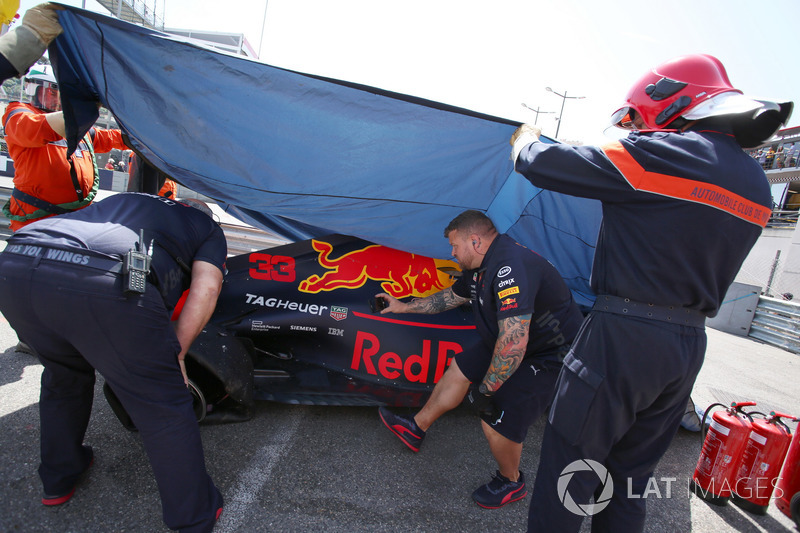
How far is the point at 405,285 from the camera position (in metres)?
3.06

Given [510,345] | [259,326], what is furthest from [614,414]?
[259,326]

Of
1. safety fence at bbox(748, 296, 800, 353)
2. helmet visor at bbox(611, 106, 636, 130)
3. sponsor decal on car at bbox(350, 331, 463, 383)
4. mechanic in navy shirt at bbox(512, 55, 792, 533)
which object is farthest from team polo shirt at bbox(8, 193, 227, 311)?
safety fence at bbox(748, 296, 800, 353)

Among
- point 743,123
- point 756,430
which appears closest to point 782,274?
point 756,430

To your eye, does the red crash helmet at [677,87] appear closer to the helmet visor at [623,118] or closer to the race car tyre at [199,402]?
the helmet visor at [623,118]

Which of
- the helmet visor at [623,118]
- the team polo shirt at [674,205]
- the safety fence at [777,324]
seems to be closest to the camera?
the team polo shirt at [674,205]

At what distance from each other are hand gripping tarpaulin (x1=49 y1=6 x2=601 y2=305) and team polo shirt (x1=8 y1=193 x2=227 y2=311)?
72 centimetres

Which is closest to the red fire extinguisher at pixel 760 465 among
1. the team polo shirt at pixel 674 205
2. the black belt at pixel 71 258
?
the team polo shirt at pixel 674 205

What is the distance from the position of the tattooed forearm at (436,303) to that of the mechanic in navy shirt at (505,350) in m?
0.28

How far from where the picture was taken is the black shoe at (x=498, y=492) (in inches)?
88.4

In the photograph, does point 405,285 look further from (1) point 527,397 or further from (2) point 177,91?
(2) point 177,91

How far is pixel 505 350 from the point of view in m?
2.16

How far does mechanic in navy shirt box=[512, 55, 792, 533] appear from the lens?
4.76 ft

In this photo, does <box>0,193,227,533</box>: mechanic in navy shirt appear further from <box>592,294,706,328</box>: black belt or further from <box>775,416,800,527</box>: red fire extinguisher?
<box>775,416,800,527</box>: red fire extinguisher

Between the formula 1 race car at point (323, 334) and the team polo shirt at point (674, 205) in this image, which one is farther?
the formula 1 race car at point (323, 334)
